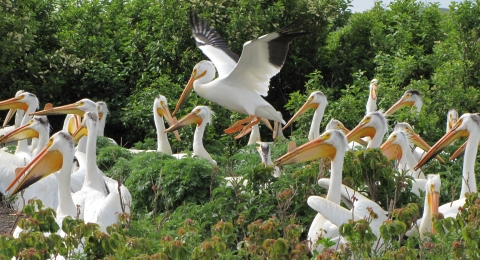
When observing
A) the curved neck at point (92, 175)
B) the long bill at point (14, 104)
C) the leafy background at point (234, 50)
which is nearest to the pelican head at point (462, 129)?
the leafy background at point (234, 50)

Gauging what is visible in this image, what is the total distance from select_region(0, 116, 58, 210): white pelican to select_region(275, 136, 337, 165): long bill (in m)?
1.79

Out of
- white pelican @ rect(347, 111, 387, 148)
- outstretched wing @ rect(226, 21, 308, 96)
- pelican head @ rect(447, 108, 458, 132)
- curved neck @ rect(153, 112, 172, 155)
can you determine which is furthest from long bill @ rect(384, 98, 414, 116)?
curved neck @ rect(153, 112, 172, 155)

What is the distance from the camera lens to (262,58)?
30.2 feet

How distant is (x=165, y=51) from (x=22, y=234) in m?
8.03

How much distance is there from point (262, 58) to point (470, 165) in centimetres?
319

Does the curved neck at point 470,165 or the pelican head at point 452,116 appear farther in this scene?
the pelican head at point 452,116

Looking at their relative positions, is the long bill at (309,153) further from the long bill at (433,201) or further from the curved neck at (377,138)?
the curved neck at (377,138)

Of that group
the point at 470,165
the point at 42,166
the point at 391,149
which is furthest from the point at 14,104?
the point at 470,165

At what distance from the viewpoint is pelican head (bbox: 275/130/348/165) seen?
18.4 feet

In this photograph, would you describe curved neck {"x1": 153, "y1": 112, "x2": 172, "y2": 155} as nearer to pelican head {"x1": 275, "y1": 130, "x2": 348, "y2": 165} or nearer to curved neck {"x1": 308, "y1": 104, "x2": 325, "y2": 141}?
curved neck {"x1": 308, "y1": 104, "x2": 325, "y2": 141}

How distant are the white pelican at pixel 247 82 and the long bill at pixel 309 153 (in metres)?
3.42

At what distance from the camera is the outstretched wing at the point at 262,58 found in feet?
29.0

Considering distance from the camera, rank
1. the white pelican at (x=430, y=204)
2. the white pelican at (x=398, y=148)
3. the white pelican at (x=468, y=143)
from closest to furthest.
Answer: the white pelican at (x=430, y=204), the white pelican at (x=468, y=143), the white pelican at (x=398, y=148)

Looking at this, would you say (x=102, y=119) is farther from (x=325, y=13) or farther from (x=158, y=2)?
(x=325, y=13)
